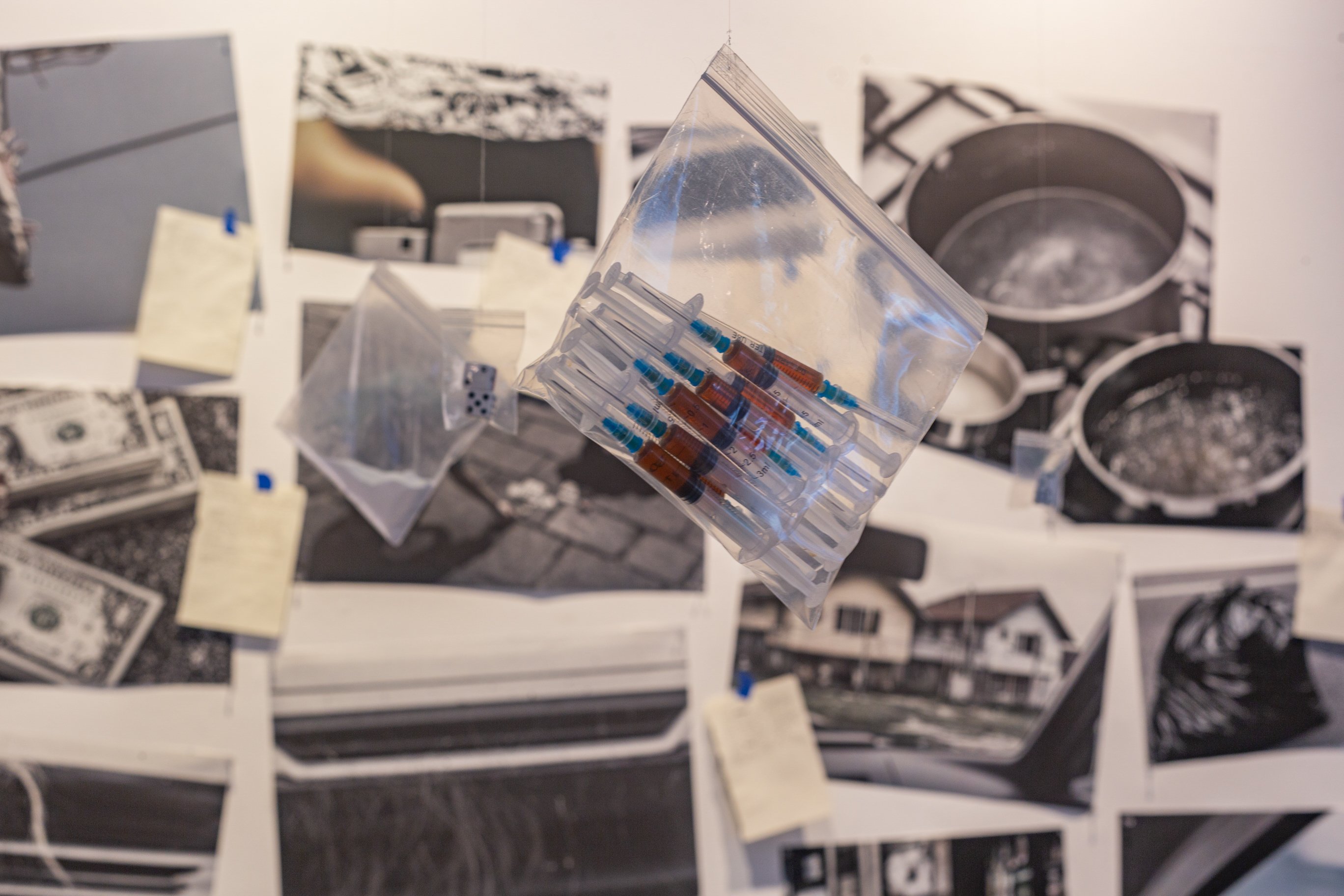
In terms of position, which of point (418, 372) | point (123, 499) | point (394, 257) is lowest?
point (123, 499)

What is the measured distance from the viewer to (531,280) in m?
1.06

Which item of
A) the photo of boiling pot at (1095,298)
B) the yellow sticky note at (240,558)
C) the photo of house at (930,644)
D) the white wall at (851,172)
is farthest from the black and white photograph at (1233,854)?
the yellow sticky note at (240,558)

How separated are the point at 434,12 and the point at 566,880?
1.18 meters

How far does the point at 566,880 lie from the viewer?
1.07 metres

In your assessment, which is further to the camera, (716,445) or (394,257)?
(394,257)

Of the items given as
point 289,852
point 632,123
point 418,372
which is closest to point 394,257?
point 418,372

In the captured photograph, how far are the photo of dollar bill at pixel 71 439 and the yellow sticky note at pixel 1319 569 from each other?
1.66 meters

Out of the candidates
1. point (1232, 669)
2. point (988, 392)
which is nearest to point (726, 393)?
point (988, 392)

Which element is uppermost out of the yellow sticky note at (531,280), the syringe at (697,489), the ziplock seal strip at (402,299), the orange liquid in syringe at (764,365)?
the yellow sticky note at (531,280)

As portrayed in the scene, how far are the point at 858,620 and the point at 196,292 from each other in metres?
1.00

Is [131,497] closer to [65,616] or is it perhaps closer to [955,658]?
[65,616]

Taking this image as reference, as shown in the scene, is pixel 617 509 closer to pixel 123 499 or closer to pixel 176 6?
pixel 123 499

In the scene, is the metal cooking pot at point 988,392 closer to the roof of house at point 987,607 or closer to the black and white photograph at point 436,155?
the roof of house at point 987,607

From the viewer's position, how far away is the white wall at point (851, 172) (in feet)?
3.38
